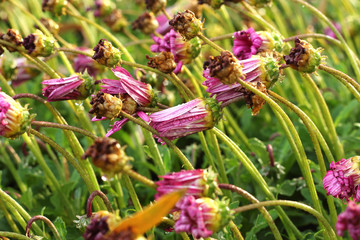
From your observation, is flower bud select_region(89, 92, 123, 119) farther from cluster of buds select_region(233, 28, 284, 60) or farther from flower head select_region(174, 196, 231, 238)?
cluster of buds select_region(233, 28, 284, 60)

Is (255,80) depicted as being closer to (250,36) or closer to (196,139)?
(250,36)

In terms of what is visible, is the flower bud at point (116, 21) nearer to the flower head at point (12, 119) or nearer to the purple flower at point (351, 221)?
the flower head at point (12, 119)

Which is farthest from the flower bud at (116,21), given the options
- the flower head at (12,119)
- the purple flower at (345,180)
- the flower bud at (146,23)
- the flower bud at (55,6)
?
the purple flower at (345,180)

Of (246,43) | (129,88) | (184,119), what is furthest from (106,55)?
(246,43)

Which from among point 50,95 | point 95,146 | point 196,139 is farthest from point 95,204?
point 196,139

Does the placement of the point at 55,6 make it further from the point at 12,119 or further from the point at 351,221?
the point at 351,221
